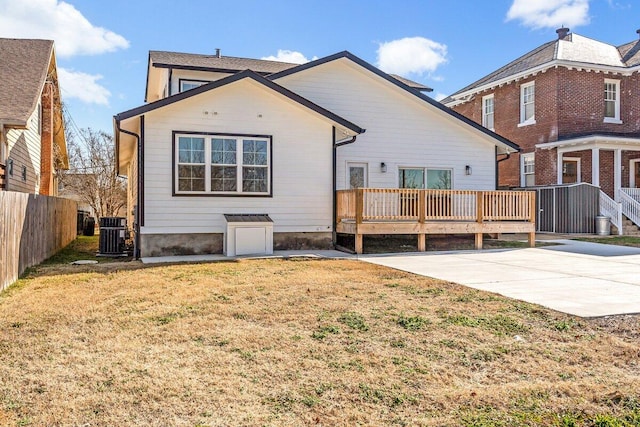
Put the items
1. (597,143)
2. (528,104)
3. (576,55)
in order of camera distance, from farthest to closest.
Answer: (528,104) < (576,55) < (597,143)

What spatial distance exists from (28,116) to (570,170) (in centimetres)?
1967

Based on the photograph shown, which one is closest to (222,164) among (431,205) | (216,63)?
(216,63)

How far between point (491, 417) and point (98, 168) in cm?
2896

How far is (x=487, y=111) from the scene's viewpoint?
23.8 m

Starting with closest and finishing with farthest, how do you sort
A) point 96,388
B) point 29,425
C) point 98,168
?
point 29,425 < point 96,388 < point 98,168

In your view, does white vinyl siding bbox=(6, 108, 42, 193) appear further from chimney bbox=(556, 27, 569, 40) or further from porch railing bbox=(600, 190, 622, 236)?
chimney bbox=(556, 27, 569, 40)

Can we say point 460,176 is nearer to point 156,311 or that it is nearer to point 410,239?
point 410,239

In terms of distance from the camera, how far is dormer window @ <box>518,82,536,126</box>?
68.5 feet

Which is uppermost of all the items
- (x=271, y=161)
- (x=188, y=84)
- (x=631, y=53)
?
(x=631, y=53)

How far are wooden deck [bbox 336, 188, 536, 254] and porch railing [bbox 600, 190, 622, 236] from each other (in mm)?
5925

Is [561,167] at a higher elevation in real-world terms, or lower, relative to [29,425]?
higher

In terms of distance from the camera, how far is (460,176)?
15.9 m

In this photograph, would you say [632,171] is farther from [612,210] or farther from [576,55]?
[576,55]

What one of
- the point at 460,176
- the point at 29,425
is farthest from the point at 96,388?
the point at 460,176
